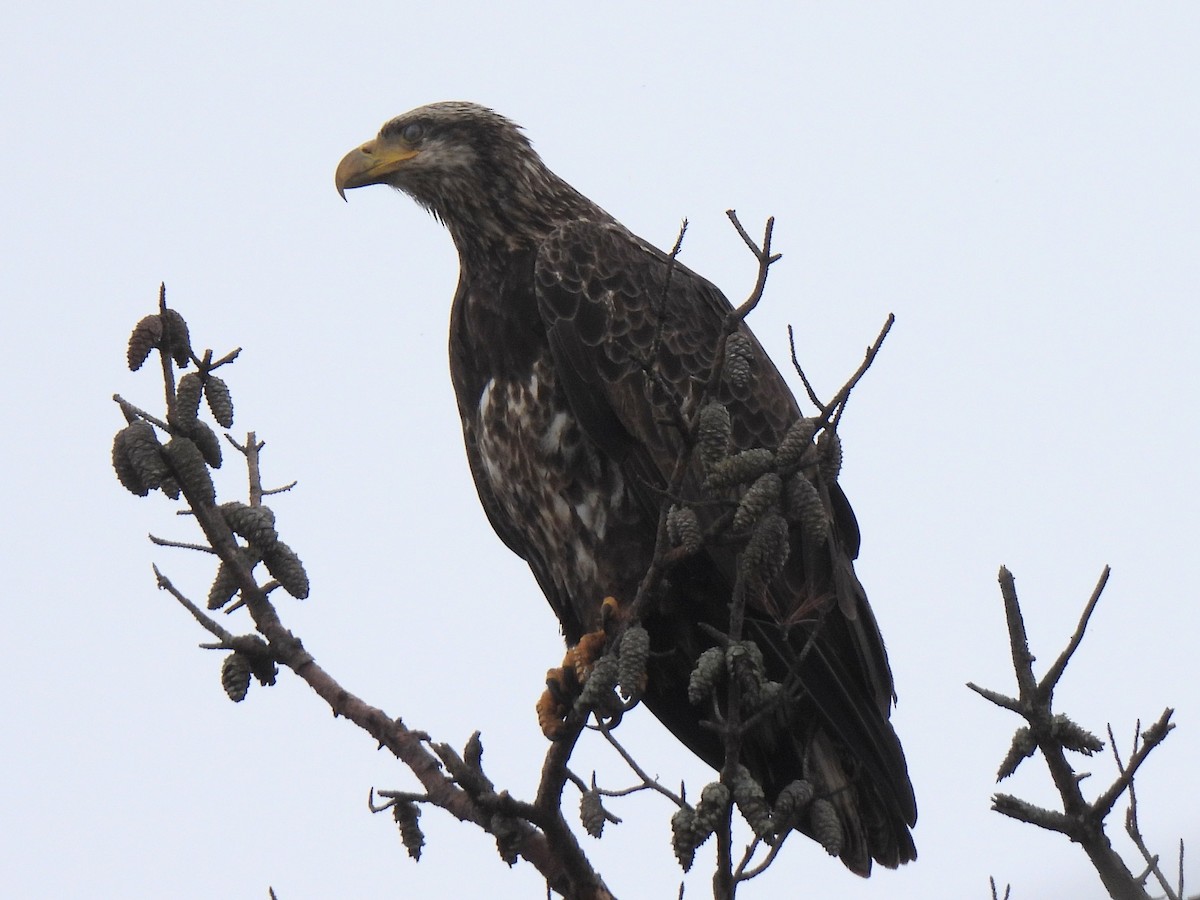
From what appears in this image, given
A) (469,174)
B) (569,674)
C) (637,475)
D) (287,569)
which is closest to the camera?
(287,569)

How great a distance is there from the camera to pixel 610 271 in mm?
4867

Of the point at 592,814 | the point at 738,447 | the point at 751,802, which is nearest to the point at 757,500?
the point at 751,802

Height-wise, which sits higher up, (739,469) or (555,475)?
(555,475)

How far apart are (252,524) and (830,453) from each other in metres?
1.30

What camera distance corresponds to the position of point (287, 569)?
312cm

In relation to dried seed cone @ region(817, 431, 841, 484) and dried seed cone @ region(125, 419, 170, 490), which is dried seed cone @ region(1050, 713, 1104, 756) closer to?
dried seed cone @ region(817, 431, 841, 484)

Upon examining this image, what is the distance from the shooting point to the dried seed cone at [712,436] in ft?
9.08

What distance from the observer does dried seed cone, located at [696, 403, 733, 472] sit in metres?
2.77

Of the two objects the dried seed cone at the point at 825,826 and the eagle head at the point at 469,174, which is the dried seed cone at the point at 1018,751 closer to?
the dried seed cone at the point at 825,826

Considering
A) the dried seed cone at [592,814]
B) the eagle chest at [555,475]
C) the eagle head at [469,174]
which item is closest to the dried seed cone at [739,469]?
the dried seed cone at [592,814]

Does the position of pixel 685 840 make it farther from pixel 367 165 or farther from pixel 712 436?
pixel 367 165

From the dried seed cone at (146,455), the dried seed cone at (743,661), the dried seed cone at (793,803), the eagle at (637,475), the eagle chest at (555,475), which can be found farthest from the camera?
the eagle chest at (555,475)

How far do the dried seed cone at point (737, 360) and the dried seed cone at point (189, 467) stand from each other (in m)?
1.15

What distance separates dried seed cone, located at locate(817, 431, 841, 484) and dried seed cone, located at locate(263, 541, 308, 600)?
1185 mm
